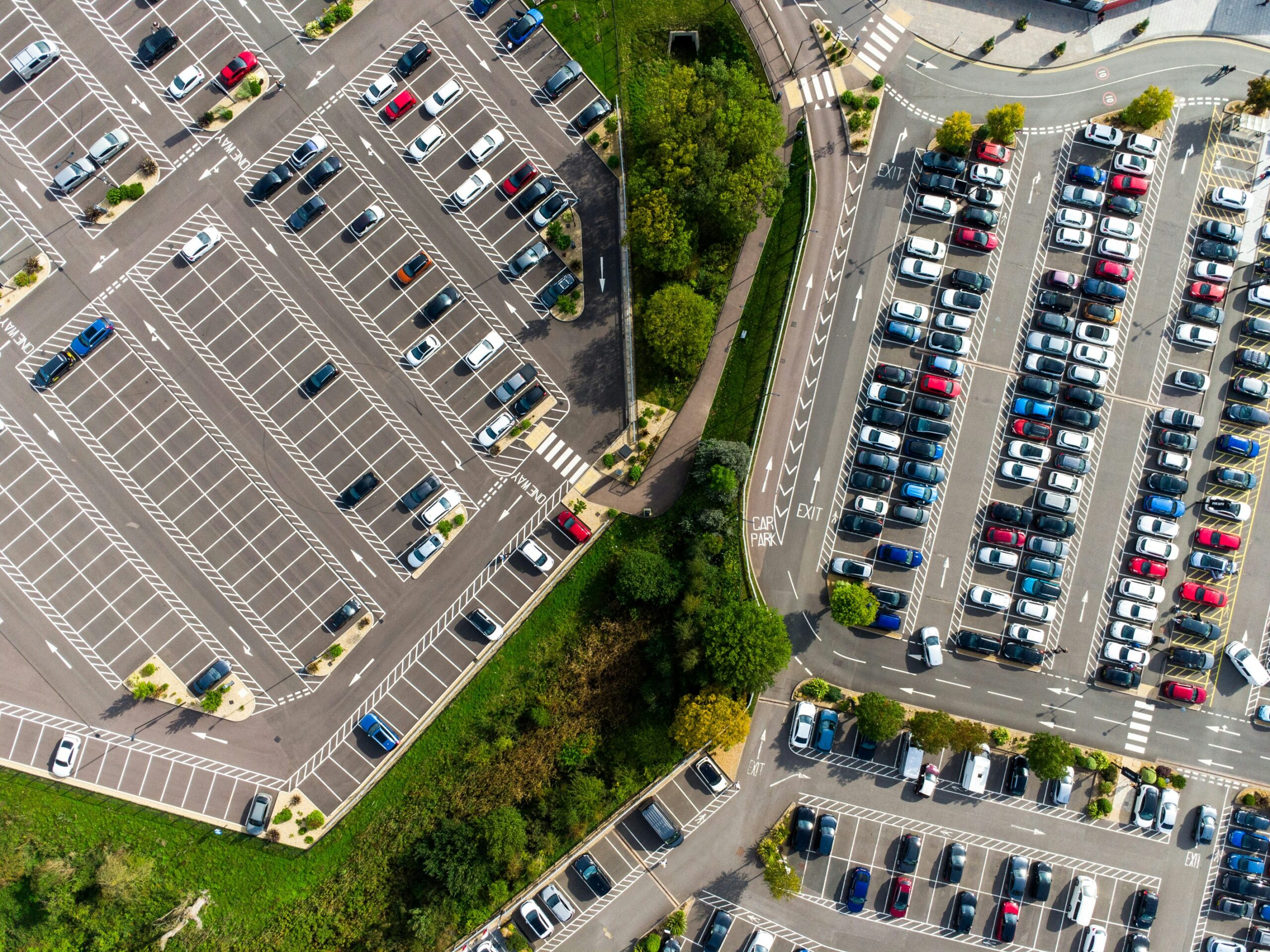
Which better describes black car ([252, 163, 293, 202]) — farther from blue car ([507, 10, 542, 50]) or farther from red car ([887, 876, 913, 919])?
red car ([887, 876, 913, 919])

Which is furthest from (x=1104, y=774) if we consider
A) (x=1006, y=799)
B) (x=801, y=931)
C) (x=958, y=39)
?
(x=958, y=39)

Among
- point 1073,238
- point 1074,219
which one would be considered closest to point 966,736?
point 1073,238

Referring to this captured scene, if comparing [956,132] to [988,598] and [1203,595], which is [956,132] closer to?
[988,598]

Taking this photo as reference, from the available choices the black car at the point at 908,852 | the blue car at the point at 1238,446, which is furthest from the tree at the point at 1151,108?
the black car at the point at 908,852

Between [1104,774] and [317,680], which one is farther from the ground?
[1104,774]

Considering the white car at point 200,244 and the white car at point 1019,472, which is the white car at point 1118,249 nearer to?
the white car at point 1019,472

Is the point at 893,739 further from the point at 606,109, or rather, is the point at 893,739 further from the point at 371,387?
the point at 606,109
